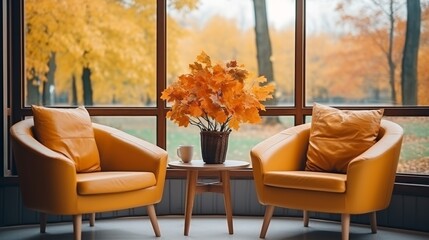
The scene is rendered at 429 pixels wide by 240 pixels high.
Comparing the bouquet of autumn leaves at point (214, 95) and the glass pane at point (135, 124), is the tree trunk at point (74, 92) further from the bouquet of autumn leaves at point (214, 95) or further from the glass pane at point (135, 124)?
the bouquet of autumn leaves at point (214, 95)

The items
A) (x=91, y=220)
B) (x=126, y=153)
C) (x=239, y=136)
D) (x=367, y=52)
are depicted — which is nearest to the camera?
(x=126, y=153)

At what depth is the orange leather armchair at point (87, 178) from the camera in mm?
3785

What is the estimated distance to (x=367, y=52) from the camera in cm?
487

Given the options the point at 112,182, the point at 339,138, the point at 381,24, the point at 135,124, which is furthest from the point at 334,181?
the point at 135,124

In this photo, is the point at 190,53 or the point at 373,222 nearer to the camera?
the point at 373,222

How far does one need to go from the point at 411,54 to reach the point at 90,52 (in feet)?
8.18

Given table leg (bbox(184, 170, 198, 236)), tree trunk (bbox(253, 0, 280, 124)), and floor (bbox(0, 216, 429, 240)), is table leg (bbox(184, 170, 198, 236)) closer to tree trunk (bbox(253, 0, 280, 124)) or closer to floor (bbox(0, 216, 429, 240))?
floor (bbox(0, 216, 429, 240))

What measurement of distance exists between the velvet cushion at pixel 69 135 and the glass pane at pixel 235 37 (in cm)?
102

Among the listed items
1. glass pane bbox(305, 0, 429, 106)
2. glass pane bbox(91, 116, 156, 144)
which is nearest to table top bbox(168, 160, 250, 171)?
glass pane bbox(91, 116, 156, 144)

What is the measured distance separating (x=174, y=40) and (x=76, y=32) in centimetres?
78

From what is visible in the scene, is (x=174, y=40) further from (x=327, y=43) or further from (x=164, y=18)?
(x=327, y=43)

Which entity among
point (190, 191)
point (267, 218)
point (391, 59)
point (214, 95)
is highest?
point (391, 59)

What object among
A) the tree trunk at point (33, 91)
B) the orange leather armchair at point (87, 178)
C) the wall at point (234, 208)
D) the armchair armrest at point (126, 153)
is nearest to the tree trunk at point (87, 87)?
the tree trunk at point (33, 91)

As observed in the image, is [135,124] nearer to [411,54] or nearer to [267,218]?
[267,218]
